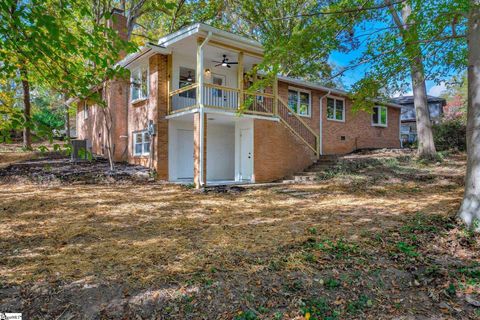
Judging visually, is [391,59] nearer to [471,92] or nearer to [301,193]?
[471,92]

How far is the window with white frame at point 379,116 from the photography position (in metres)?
19.5

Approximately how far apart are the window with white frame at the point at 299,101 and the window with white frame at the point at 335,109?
1737mm

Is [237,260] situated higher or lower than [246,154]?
lower

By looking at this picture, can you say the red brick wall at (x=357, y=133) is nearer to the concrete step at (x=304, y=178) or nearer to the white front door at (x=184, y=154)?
the concrete step at (x=304, y=178)

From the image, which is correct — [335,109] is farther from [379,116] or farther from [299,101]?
[379,116]

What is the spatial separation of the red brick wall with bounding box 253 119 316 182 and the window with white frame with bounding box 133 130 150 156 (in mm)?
4667

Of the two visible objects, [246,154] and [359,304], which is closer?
[359,304]

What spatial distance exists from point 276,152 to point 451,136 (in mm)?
9875

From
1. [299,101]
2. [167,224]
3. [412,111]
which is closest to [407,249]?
[167,224]

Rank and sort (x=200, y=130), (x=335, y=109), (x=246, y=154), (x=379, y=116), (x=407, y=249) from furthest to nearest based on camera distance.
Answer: (x=379, y=116) < (x=335, y=109) < (x=246, y=154) < (x=200, y=130) < (x=407, y=249)

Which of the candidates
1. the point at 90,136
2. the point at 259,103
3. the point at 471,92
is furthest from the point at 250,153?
the point at 90,136

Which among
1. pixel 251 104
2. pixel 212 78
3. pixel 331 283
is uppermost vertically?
pixel 212 78

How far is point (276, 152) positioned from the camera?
12.6 metres

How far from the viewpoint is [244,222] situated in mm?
5578
